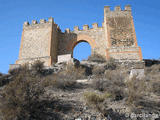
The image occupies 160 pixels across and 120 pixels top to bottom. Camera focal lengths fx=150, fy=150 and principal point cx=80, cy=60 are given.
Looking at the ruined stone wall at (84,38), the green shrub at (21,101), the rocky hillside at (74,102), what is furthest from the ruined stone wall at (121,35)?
the green shrub at (21,101)

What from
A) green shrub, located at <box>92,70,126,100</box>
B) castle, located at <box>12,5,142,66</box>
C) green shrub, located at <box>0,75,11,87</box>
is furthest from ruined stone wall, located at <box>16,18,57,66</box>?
green shrub, located at <box>92,70,126,100</box>

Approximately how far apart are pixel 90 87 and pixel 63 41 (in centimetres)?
1048

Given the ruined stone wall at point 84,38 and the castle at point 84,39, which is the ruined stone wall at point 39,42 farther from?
the ruined stone wall at point 84,38

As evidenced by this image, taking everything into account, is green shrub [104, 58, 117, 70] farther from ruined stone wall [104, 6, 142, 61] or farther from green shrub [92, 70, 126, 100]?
green shrub [92, 70, 126, 100]

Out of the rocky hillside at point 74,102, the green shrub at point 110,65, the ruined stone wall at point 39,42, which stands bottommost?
the rocky hillside at point 74,102

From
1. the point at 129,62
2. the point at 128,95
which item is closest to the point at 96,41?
the point at 129,62

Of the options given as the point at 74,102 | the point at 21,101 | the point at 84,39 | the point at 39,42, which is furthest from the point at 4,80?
the point at 84,39

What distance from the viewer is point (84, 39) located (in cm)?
1667

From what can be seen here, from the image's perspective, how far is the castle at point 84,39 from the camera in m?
13.4

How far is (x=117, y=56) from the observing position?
13195 mm

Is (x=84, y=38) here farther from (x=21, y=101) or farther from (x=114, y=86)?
(x=21, y=101)

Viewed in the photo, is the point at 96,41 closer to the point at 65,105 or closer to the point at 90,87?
the point at 90,87

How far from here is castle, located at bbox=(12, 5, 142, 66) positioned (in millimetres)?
13445

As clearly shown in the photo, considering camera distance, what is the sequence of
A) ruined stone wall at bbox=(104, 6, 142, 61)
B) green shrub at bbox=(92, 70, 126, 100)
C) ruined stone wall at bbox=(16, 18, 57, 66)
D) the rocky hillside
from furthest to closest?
ruined stone wall at bbox=(16, 18, 57, 66) → ruined stone wall at bbox=(104, 6, 142, 61) → green shrub at bbox=(92, 70, 126, 100) → the rocky hillside
